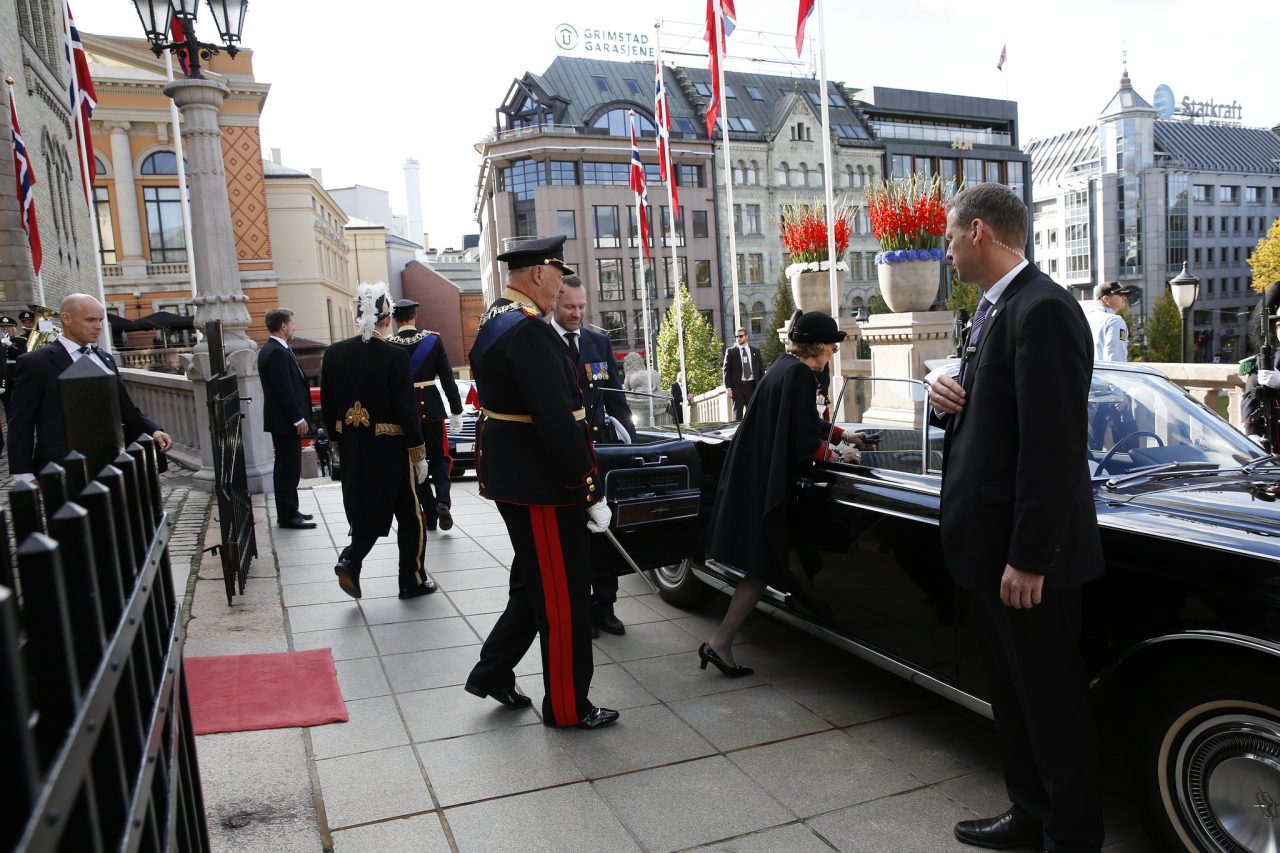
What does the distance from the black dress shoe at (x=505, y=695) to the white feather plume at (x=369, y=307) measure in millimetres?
3189

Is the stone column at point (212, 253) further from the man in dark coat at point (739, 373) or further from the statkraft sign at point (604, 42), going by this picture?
the statkraft sign at point (604, 42)

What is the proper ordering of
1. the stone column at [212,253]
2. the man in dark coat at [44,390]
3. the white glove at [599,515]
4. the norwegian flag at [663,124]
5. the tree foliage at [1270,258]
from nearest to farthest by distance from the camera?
the white glove at [599,515], the man in dark coat at [44,390], the stone column at [212,253], the norwegian flag at [663,124], the tree foliage at [1270,258]

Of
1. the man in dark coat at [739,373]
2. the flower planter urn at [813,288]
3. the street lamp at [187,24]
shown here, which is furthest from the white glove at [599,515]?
the man in dark coat at [739,373]

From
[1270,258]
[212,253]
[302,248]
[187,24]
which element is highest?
[302,248]

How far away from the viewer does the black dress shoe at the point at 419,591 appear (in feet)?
21.8

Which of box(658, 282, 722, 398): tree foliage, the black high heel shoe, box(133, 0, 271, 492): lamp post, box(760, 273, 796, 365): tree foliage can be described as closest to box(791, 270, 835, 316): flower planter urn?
box(133, 0, 271, 492): lamp post

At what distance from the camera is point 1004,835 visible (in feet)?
10.7

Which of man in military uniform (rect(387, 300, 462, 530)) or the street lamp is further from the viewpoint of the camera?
Answer: the street lamp

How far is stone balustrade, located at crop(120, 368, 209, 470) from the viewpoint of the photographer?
12105 mm

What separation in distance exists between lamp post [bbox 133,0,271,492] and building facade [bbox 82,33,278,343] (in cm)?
3695

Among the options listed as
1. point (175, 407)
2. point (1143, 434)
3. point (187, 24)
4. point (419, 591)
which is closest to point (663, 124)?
point (175, 407)

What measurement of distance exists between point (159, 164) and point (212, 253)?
42935mm

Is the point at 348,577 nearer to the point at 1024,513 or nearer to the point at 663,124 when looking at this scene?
the point at 1024,513

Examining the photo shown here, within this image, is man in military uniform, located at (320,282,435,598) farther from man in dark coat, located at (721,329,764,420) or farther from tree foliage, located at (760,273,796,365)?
tree foliage, located at (760,273,796,365)
